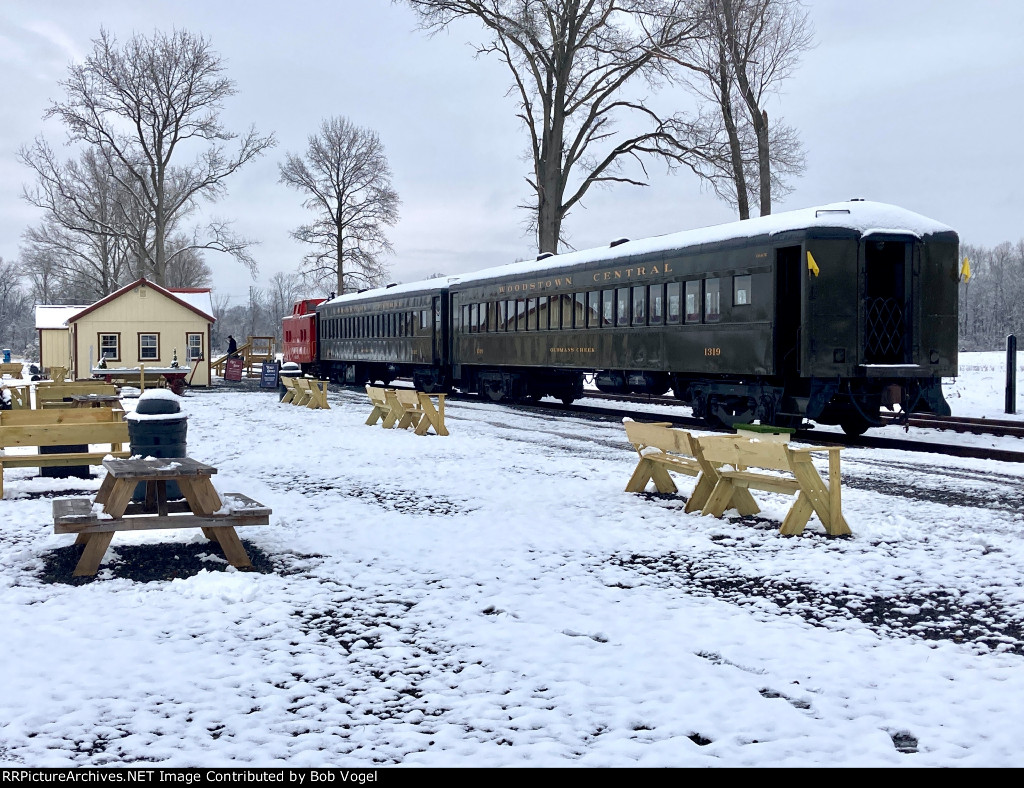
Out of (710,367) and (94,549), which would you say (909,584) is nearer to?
(94,549)

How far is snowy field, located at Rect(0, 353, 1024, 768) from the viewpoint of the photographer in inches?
147

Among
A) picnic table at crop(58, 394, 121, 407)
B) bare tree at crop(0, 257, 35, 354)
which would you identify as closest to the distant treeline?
picnic table at crop(58, 394, 121, 407)

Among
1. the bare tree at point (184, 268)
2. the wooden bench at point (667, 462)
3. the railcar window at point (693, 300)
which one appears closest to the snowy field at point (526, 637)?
the wooden bench at point (667, 462)

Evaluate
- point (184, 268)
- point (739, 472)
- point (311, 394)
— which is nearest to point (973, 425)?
point (739, 472)

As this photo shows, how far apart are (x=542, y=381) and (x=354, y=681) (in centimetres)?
1928

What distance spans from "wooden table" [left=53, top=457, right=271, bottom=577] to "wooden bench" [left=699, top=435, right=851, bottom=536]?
388 centimetres

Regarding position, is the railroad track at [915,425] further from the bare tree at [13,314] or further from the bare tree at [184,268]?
the bare tree at [13,314]

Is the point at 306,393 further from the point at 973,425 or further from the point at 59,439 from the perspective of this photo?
the point at 973,425

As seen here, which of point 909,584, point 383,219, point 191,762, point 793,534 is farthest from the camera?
point 383,219

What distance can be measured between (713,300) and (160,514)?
438 inches

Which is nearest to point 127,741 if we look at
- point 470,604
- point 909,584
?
point 470,604

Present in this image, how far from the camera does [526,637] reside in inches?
200

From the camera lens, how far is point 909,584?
6.20 meters

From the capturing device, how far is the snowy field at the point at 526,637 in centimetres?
374
